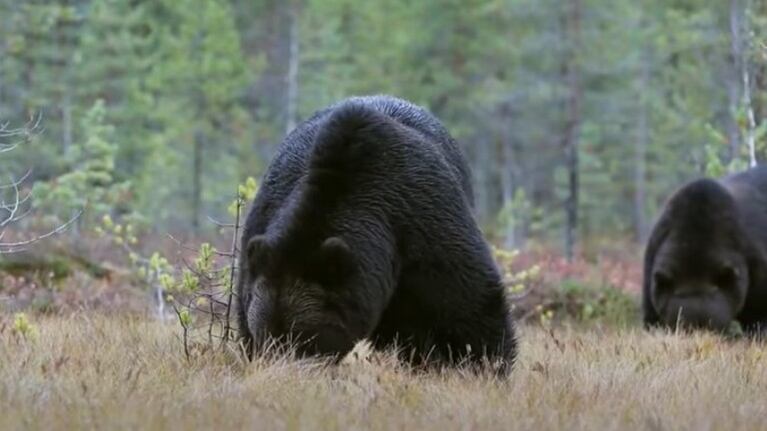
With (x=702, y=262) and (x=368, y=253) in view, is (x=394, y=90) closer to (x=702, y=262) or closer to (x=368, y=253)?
(x=702, y=262)

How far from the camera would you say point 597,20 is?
32125 mm

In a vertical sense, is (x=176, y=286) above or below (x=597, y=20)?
below

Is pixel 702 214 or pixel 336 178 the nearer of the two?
pixel 336 178

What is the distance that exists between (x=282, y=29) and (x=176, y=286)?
37.7 m

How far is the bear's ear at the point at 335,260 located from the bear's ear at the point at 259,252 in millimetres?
295

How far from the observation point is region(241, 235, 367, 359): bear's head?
269 inches

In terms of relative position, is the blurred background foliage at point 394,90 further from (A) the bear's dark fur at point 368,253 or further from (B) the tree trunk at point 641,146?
(A) the bear's dark fur at point 368,253

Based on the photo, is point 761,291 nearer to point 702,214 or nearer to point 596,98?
point 702,214

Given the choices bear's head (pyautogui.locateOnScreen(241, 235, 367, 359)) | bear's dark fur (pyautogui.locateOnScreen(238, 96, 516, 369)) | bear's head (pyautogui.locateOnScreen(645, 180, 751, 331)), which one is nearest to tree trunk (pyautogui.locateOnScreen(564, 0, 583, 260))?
bear's head (pyautogui.locateOnScreen(645, 180, 751, 331))

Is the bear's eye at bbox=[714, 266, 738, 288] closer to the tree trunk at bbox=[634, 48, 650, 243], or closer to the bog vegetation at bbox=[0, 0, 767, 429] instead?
the bog vegetation at bbox=[0, 0, 767, 429]

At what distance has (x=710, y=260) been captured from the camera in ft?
41.6

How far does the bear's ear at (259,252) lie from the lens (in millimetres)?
6898

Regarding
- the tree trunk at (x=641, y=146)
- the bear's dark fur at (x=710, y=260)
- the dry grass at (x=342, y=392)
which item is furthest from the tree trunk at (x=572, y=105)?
the dry grass at (x=342, y=392)

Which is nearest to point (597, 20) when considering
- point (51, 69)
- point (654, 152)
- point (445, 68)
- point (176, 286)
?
point (445, 68)
